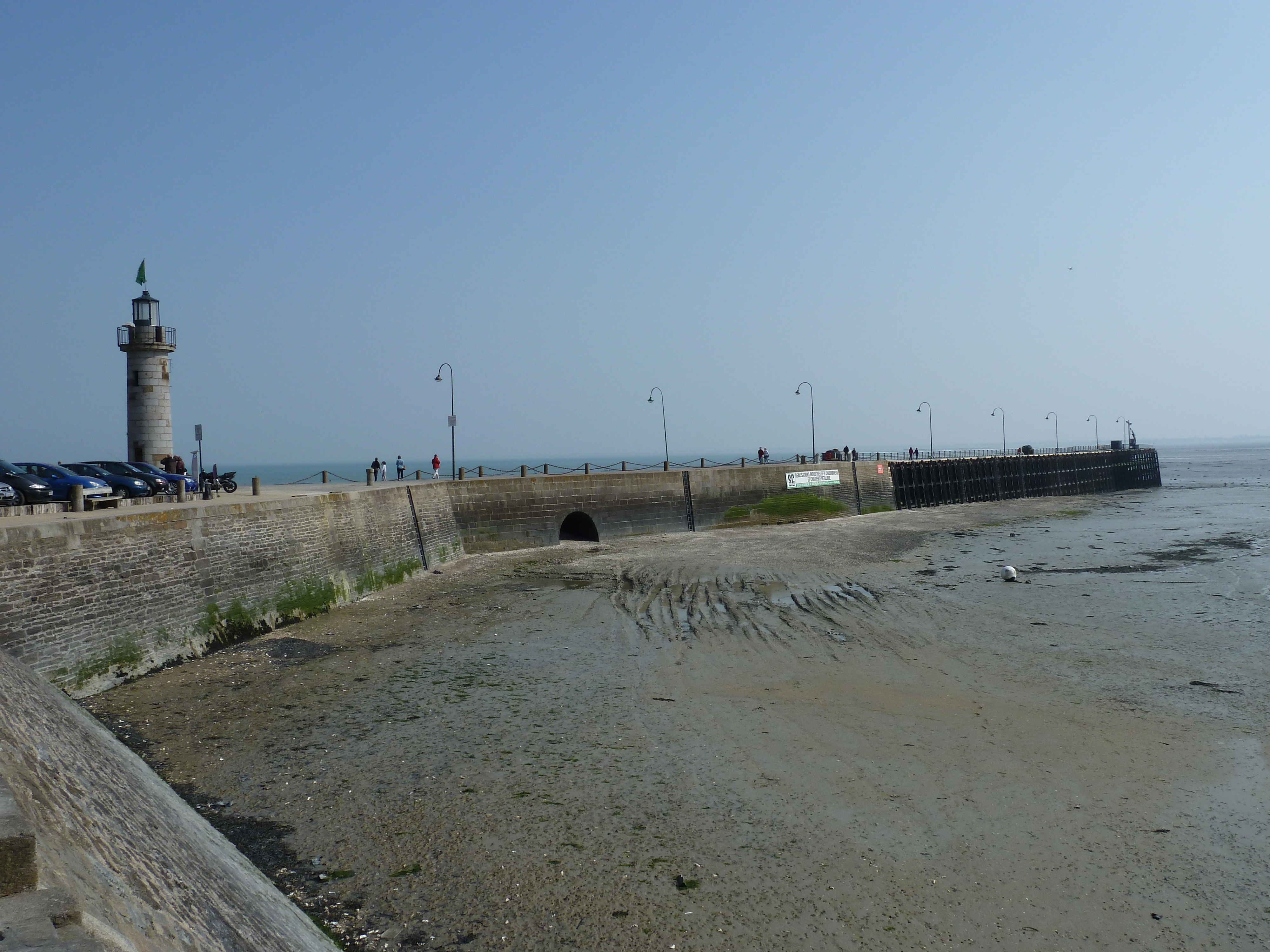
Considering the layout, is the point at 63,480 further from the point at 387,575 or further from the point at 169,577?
the point at 387,575

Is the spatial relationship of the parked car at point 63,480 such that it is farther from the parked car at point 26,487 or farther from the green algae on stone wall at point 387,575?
the green algae on stone wall at point 387,575

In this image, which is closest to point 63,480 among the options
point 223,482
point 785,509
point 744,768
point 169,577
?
point 223,482

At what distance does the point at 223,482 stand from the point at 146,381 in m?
8.45

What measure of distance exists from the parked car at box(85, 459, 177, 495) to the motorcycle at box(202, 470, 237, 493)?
127cm

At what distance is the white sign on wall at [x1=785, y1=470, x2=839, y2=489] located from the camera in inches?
1937

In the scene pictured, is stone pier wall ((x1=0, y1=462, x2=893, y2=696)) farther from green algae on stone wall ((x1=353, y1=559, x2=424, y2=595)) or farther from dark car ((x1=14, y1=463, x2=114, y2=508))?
dark car ((x1=14, y1=463, x2=114, y2=508))

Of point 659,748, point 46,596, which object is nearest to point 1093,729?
point 659,748

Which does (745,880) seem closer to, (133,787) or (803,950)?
(803,950)

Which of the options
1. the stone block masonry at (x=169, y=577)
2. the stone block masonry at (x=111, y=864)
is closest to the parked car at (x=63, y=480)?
the stone block masonry at (x=169, y=577)

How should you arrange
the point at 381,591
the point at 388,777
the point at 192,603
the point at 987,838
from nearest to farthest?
1. the point at 987,838
2. the point at 388,777
3. the point at 192,603
4. the point at 381,591

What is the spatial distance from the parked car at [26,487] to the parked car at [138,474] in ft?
14.5

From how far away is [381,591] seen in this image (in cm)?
2727

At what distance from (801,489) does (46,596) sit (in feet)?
131

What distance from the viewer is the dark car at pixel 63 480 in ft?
74.6
